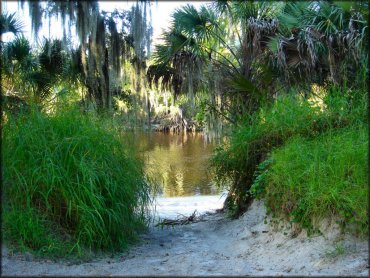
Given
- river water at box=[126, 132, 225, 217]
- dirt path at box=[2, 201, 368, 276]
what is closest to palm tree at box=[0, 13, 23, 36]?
river water at box=[126, 132, 225, 217]

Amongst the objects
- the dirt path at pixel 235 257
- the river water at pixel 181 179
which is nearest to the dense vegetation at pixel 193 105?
the dirt path at pixel 235 257

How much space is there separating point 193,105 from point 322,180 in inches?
238

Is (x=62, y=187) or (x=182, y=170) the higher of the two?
(x=62, y=187)

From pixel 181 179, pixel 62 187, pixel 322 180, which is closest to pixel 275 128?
pixel 322 180

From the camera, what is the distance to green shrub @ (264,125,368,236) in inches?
195

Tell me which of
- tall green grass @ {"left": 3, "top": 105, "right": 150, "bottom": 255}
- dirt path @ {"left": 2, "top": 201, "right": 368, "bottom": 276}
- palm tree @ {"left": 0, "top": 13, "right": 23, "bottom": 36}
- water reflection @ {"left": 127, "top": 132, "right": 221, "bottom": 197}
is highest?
palm tree @ {"left": 0, "top": 13, "right": 23, "bottom": 36}

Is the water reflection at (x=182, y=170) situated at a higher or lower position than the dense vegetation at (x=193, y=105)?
lower

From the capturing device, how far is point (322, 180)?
535 cm

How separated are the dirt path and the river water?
1.46 metres

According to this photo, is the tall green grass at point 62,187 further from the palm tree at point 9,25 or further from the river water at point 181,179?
the palm tree at point 9,25

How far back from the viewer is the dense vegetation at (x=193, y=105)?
17.4 ft

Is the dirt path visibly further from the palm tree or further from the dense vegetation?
the palm tree

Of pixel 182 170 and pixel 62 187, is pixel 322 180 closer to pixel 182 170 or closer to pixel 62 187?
pixel 62 187

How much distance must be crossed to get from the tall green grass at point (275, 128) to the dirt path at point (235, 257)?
41.1 inches
